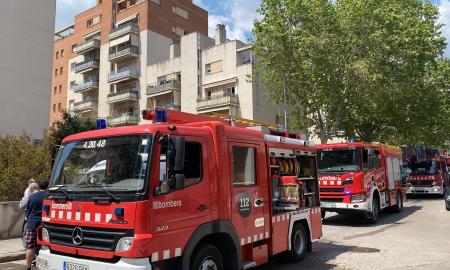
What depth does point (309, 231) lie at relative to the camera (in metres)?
9.49

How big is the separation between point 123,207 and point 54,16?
82.2 ft

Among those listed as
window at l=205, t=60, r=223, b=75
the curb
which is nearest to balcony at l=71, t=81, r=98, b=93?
window at l=205, t=60, r=223, b=75

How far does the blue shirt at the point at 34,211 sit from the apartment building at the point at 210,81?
97.1 feet

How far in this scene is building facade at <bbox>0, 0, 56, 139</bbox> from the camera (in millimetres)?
24047

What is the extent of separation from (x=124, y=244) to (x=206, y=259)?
1.43 meters

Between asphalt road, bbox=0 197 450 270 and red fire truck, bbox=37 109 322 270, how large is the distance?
7.75 feet

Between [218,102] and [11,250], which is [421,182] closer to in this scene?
[218,102]

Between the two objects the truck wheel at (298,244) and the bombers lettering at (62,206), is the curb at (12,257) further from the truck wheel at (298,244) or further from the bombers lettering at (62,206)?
the truck wheel at (298,244)

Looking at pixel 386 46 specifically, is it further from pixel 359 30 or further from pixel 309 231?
pixel 309 231

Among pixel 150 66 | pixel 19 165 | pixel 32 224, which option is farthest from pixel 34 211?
pixel 150 66

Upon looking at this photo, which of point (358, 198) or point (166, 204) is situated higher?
point (166, 204)

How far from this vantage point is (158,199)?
17.7 ft

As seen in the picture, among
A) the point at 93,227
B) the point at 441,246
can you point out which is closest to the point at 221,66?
the point at 441,246

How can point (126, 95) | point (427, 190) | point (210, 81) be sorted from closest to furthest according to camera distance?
point (427, 190) → point (210, 81) → point (126, 95)
